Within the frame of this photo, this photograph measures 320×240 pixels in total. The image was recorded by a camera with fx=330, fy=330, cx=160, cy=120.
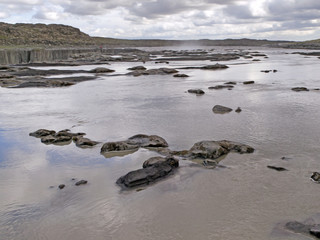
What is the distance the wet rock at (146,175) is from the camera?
735 cm

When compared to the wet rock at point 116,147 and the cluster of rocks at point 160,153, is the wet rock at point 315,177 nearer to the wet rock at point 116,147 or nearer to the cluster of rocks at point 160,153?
the cluster of rocks at point 160,153

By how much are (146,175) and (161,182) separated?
1.23ft

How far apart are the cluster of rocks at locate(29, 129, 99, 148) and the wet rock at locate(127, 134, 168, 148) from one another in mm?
1198

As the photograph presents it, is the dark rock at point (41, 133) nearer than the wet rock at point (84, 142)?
No

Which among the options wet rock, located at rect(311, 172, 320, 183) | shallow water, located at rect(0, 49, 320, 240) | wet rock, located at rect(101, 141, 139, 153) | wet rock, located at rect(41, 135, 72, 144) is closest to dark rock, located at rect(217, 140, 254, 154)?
shallow water, located at rect(0, 49, 320, 240)

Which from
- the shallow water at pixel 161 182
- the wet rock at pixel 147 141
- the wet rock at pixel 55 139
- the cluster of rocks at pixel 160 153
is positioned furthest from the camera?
the wet rock at pixel 55 139

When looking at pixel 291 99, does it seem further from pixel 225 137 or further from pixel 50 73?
pixel 50 73

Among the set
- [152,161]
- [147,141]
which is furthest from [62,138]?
→ [152,161]

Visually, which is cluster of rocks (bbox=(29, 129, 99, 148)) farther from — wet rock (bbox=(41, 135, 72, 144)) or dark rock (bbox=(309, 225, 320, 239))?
A: dark rock (bbox=(309, 225, 320, 239))

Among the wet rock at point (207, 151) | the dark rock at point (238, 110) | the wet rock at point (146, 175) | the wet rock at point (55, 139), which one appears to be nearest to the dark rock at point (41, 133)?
the wet rock at point (55, 139)

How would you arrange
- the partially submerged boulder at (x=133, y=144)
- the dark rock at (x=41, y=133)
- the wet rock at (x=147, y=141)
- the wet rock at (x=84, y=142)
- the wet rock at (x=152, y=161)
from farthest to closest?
1. the dark rock at (x=41, y=133)
2. the wet rock at (x=84, y=142)
3. the wet rock at (x=147, y=141)
4. the partially submerged boulder at (x=133, y=144)
5. the wet rock at (x=152, y=161)

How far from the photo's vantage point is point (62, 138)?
1065 cm

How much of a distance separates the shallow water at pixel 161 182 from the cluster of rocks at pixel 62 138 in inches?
9.6

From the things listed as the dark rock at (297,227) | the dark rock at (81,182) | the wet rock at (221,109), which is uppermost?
the dark rock at (297,227)
